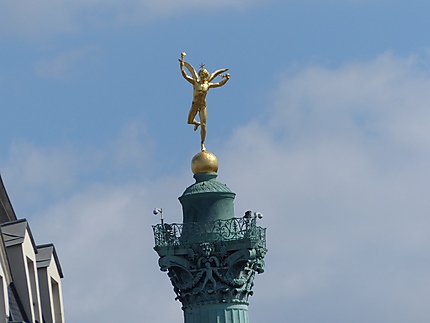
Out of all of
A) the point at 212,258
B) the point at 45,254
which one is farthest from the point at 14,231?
the point at 212,258

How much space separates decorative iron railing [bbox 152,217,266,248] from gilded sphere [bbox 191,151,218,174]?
232 centimetres

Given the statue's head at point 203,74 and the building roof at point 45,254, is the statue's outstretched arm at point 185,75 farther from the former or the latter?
the building roof at point 45,254

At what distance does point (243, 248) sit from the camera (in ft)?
164

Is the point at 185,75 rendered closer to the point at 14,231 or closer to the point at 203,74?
the point at 203,74

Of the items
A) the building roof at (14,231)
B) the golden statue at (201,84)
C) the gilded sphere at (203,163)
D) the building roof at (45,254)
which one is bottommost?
the building roof at (14,231)

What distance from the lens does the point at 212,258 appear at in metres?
50.1

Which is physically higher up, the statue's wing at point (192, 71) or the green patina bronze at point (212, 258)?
the statue's wing at point (192, 71)

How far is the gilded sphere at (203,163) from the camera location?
51.5m

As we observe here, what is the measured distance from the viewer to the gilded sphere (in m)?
51.5

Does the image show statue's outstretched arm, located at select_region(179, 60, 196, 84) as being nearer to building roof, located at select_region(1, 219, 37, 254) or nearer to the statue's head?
the statue's head

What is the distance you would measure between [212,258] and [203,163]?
159 inches

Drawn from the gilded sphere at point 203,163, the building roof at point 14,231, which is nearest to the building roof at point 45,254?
the building roof at point 14,231

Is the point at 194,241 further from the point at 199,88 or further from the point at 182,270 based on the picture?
the point at 199,88

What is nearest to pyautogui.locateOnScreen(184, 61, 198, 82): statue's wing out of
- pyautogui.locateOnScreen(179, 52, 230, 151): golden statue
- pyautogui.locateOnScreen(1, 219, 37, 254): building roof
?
pyautogui.locateOnScreen(179, 52, 230, 151): golden statue
